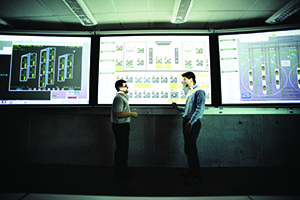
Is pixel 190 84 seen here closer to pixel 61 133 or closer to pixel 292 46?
→ pixel 292 46

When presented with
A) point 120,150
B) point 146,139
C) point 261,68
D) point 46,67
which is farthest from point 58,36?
point 261,68

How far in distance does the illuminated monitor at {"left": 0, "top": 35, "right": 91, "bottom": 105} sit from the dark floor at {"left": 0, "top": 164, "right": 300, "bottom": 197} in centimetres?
112

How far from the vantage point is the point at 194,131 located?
6.19 ft

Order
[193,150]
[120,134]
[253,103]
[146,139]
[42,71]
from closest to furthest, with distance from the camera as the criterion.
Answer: [193,150], [120,134], [253,103], [42,71], [146,139]

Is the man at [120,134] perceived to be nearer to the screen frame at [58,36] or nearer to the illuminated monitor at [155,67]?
the illuminated monitor at [155,67]

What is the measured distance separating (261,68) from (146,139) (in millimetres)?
2259

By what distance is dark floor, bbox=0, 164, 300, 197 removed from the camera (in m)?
1.67

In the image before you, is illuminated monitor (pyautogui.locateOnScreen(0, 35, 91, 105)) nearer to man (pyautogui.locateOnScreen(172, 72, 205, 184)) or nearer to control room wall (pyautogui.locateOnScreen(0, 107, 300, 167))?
control room wall (pyautogui.locateOnScreen(0, 107, 300, 167))

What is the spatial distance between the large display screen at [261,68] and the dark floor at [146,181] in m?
1.14

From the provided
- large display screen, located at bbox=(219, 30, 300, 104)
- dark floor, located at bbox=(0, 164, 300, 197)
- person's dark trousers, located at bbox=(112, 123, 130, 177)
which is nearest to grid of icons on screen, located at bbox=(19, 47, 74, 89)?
person's dark trousers, located at bbox=(112, 123, 130, 177)

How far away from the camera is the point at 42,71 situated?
233 cm

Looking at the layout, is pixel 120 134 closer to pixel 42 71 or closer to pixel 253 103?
pixel 42 71

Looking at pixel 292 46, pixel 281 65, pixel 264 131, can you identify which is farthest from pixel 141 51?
pixel 264 131

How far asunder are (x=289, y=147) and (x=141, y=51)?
10.1 feet
